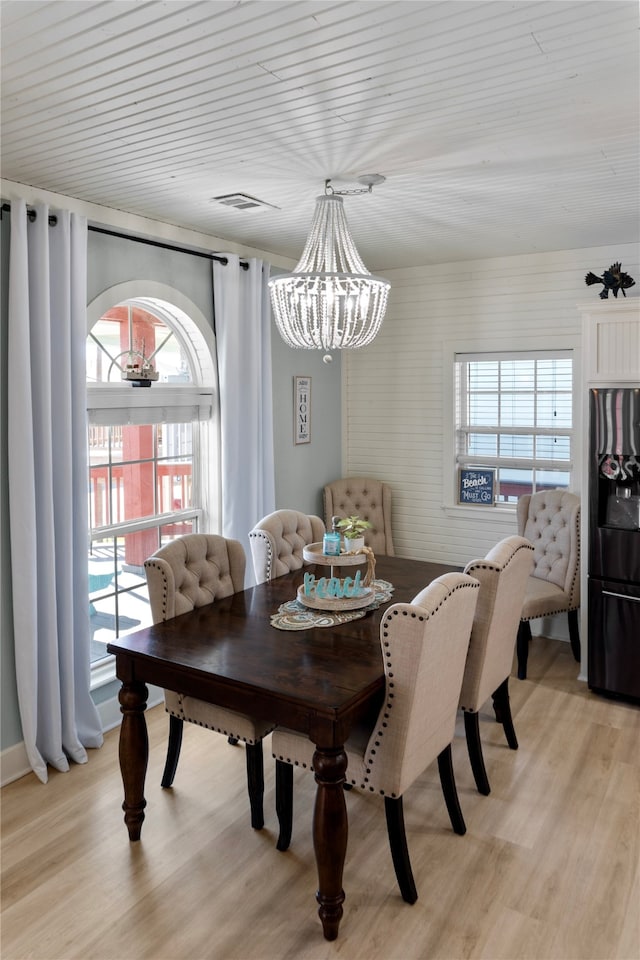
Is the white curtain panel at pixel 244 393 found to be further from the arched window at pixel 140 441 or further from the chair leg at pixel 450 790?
the chair leg at pixel 450 790

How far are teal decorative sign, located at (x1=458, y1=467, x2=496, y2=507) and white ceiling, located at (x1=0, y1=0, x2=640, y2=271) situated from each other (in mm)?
1954

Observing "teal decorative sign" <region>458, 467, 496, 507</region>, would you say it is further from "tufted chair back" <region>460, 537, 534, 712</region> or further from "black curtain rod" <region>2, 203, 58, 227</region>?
"black curtain rod" <region>2, 203, 58, 227</region>

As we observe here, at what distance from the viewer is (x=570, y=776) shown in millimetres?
A: 3209

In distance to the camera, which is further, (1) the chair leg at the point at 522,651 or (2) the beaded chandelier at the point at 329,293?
(1) the chair leg at the point at 522,651

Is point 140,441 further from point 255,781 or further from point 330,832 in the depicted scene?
point 330,832

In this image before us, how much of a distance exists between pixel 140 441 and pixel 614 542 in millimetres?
2733

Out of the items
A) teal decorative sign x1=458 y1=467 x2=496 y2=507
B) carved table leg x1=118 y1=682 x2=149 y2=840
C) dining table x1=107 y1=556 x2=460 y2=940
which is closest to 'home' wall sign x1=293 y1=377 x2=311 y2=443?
teal decorative sign x1=458 y1=467 x2=496 y2=507

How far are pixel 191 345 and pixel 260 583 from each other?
1.57 meters

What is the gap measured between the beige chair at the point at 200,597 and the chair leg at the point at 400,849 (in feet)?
1.97

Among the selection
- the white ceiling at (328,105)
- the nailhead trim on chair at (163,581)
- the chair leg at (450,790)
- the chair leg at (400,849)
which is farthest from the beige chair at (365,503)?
the chair leg at (400,849)

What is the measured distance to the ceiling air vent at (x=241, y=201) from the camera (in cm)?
338

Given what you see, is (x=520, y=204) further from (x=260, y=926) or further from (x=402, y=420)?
(x=260, y=926)

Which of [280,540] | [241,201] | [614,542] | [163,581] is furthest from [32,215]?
[614,542]

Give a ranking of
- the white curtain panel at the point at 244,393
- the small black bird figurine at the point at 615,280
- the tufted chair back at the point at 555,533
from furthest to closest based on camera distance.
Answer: the tufted chair back at the point at 555,533, the white curtain panel at the point at 244,393, the small black bird figurine at the point at 615,280
